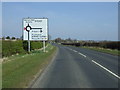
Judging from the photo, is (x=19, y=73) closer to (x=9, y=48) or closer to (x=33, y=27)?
(x=9, y=48)

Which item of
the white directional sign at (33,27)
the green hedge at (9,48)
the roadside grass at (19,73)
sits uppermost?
the white directional sign at (33,27)

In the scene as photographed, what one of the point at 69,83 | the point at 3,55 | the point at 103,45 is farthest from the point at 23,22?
the point at 103,45

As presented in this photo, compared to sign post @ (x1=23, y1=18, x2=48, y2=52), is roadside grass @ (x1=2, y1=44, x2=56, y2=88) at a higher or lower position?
lower

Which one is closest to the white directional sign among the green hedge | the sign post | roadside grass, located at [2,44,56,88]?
the sign post

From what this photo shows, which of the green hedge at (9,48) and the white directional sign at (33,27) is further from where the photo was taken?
the white directional sign at (33,27)

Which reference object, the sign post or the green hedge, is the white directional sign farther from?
the green hedge

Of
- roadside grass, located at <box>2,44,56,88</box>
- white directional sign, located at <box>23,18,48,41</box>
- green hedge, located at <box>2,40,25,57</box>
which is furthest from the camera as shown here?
white directional sign, located at <box>23,18,48,41</box>

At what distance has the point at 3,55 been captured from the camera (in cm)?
2795

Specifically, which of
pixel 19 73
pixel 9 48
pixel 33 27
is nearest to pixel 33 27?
pixel 33 27

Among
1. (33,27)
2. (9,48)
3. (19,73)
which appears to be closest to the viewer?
(19,73)

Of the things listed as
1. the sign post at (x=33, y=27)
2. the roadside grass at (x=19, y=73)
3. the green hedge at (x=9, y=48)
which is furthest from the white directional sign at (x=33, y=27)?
the roadside grass at (x=19, y=73)

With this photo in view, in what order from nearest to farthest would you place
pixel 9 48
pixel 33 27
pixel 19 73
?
pixel 19 73, pixel 9 48, pixel 33 27

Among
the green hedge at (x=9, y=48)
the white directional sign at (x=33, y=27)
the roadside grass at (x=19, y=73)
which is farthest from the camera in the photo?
the white directional sign at (x=33, y=27)

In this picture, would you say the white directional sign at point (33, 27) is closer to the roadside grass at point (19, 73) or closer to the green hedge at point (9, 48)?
the green hedge at point (9, 48)
